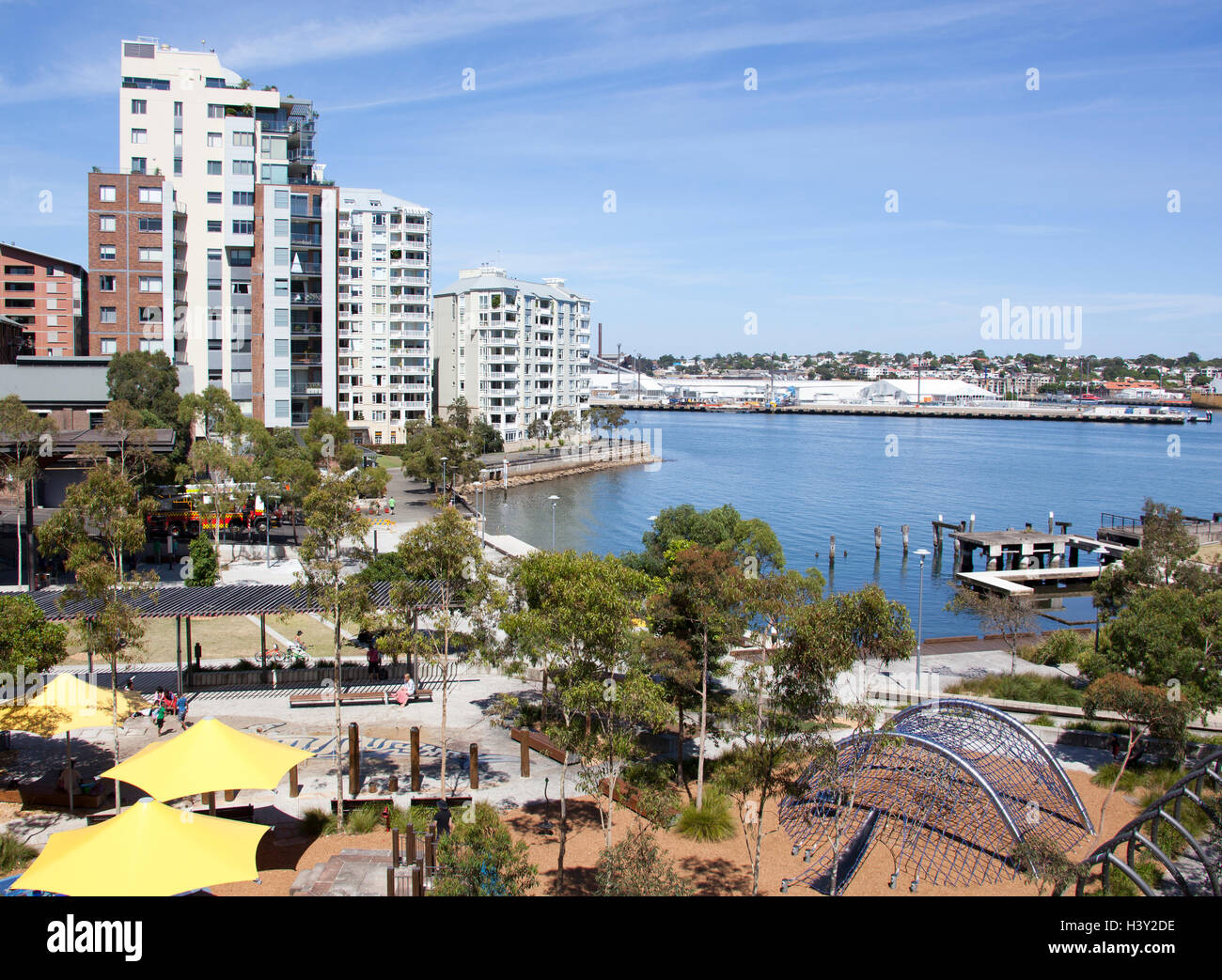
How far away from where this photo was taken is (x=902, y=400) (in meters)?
177

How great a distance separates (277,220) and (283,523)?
2488cm

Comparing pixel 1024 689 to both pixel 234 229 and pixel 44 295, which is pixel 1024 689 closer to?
pixel 234 229

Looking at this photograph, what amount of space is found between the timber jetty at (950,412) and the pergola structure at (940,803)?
133 metres

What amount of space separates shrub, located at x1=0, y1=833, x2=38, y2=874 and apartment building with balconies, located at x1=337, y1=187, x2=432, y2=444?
57.0 meters

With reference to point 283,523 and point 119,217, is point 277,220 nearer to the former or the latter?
point 119,217

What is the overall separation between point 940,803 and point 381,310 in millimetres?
62389

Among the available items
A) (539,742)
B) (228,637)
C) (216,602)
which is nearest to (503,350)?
(228,637)

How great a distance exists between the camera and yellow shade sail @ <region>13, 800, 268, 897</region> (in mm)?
7965

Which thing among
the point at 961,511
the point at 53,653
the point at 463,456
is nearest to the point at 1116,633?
the point at 53,653

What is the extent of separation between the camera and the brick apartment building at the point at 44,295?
7250 centimetres

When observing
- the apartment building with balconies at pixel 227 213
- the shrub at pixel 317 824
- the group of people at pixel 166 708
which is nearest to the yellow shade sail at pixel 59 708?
the group of people at pixel 166 708

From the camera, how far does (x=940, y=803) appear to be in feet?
41.7

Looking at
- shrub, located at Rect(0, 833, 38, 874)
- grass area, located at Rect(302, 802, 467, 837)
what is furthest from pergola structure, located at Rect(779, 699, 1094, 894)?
shrub, located at Rect(0, 833, 38, 874)

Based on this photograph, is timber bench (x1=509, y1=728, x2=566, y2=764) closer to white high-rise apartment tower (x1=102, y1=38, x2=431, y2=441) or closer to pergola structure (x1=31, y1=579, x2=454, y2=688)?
pergola structure (x1=31, y1=579, x2=454, y2=688)
